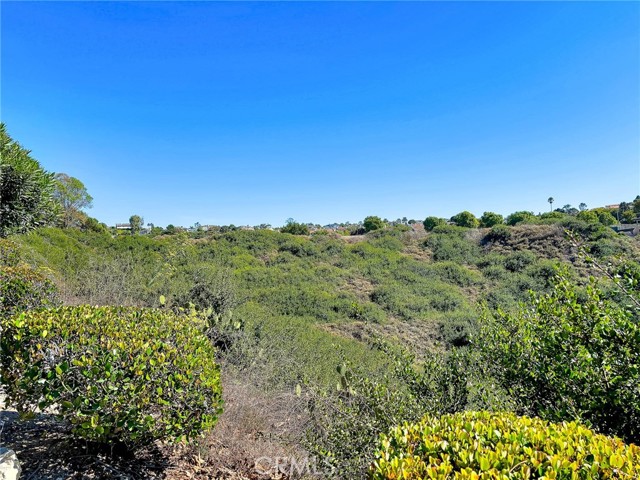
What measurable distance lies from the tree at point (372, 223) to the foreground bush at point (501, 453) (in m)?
30.7

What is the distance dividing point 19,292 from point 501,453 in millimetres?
5213

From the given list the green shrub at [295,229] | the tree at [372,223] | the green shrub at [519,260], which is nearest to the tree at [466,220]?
the tree at [372,223]

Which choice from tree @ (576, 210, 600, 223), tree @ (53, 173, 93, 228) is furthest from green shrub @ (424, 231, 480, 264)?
tree @ (53, 173, 93, 228)

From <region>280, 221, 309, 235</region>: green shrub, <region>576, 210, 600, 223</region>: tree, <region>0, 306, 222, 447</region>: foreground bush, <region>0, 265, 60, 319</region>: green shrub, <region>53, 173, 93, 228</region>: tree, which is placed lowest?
<region>0, 306, 222, 447</region>: foreground bush

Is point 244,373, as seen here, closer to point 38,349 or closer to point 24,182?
point 38,349

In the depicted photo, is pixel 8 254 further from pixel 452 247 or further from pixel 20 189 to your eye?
pixel 452 247

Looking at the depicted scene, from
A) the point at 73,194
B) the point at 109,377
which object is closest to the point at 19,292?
the point at 109,377

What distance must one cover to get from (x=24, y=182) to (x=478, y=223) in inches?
1377

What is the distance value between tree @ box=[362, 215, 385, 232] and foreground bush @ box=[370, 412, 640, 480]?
30714 mm

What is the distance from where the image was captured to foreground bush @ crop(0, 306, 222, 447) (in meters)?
2.10

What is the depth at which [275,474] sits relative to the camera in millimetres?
3158

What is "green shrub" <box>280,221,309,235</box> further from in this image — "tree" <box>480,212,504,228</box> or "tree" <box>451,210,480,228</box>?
"tree" <box>480,212,504,228</box>

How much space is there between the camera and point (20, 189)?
3.79 m

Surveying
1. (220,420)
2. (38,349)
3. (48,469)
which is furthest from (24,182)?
(220,420)
